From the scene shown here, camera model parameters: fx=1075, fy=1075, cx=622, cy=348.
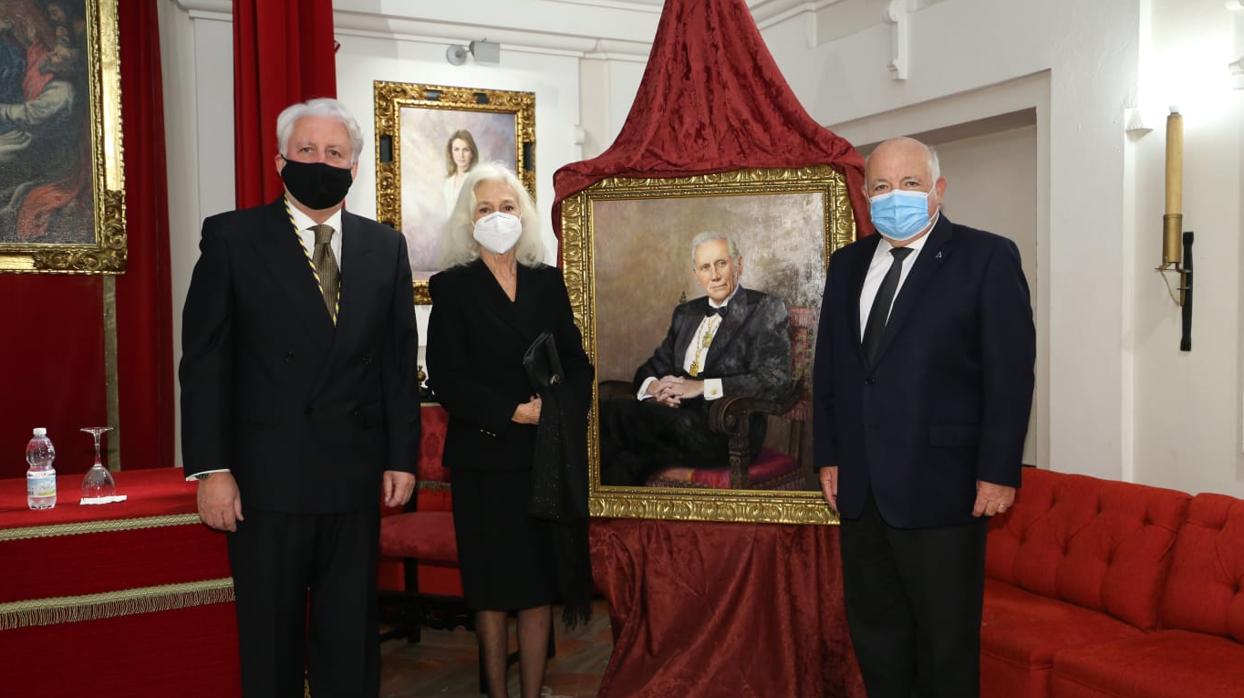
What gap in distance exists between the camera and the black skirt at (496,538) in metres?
3.37

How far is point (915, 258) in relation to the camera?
298 centimetres

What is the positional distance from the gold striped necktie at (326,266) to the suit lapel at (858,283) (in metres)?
1.43

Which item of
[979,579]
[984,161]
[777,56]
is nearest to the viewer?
[979,579]

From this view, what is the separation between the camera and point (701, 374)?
370 centimetres

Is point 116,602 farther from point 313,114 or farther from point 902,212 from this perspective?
point 902,212

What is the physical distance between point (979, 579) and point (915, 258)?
899 millimetres

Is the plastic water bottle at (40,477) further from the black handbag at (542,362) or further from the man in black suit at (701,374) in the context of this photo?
the man in black suit at (701,374)

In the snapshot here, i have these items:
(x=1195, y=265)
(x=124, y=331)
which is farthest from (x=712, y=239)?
(x=124, y=331)

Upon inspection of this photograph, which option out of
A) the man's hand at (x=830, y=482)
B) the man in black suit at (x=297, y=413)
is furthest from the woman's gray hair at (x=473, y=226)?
the man's hand at (x=830, y=482)

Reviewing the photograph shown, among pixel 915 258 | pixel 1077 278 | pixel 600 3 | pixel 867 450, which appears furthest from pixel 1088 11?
pixel 600 3

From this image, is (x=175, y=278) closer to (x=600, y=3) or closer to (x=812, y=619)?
(x=600, y=3)

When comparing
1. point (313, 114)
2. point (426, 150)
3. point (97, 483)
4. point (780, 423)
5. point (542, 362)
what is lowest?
point (97, 483)

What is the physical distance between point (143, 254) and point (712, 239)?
272 cm

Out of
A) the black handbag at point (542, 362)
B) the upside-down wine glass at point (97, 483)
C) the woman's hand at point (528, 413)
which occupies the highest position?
the black handbag at point (542, 362)
